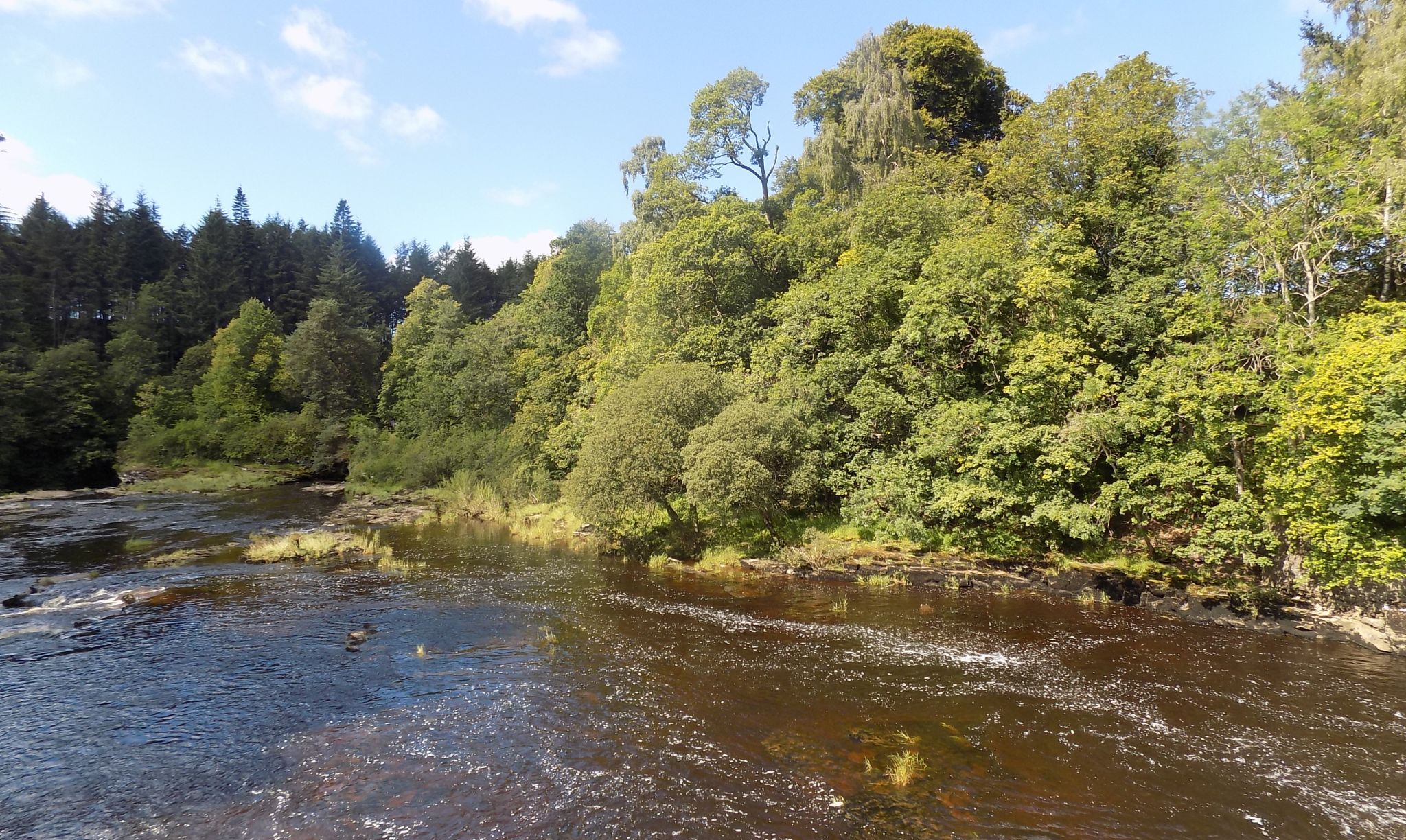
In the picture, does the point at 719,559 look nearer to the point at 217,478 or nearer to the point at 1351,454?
the point at 1351,454

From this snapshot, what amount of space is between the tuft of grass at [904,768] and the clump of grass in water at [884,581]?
11.7m

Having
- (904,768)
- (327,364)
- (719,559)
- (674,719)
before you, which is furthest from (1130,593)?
(327,364)

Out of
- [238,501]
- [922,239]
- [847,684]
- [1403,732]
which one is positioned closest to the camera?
[1403,732]

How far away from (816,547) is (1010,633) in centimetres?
874

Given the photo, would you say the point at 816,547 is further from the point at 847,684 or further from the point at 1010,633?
the point at 847,684

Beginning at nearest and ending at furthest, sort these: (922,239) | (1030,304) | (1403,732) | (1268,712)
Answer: (1403,732) → (1268,712) → (1030,304) → (922,239)

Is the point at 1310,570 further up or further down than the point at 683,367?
further down

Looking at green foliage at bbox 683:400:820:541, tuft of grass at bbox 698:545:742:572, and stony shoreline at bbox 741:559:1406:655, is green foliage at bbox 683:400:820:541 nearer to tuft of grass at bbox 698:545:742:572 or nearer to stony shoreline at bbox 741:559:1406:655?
tuft of grass at bbox 698:545:742:572

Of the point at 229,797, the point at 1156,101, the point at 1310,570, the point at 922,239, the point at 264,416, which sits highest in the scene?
the point at 1156,101

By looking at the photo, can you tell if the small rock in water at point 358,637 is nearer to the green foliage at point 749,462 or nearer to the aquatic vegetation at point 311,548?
the aquatic vegetation at point 311,548

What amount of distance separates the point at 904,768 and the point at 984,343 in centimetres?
1785

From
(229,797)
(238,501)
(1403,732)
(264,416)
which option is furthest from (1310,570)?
(264,416)

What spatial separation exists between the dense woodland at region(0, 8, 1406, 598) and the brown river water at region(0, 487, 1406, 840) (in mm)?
4295

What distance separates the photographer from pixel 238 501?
44.3 metres
